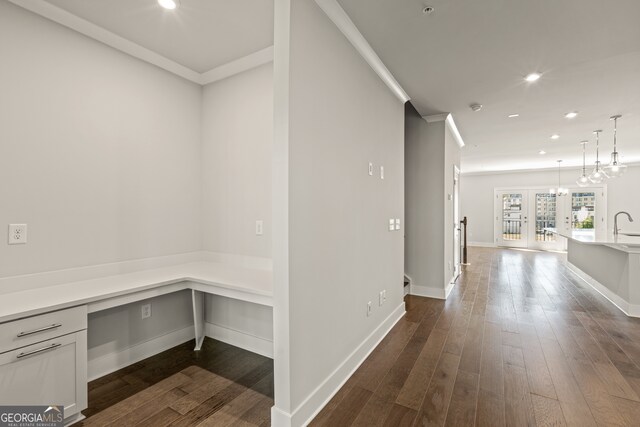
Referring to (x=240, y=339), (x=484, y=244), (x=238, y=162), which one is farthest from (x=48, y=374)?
(x=484, y=244)

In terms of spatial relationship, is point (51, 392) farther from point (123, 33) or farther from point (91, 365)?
point (123, 33)

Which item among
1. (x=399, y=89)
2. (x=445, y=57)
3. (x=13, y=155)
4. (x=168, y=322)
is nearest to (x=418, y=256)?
(x=399, y=89)

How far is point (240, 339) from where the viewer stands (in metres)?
2.79

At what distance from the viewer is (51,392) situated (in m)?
1.69

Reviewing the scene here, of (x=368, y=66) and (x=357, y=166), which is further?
(x=368, y=66)

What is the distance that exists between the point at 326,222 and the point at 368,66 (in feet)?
5.19

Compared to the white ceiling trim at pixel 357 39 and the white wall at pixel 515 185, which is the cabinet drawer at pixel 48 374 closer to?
the white ceiling trim at pixel 357 39

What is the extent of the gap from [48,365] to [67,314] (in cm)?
27

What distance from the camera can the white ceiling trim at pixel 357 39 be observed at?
Result: 2025 millimetres

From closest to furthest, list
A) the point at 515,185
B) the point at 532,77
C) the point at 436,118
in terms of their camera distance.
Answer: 1. the point at 532,77
2. the point at 436,118
3. the point at 515,185

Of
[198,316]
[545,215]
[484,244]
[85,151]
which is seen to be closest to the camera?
[85,151]

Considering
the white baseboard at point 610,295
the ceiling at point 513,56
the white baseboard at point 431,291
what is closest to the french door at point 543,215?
the white baseboard at point 610,295

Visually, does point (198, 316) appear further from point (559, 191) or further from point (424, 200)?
point (559, 191)

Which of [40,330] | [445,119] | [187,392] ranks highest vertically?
[445,119]
